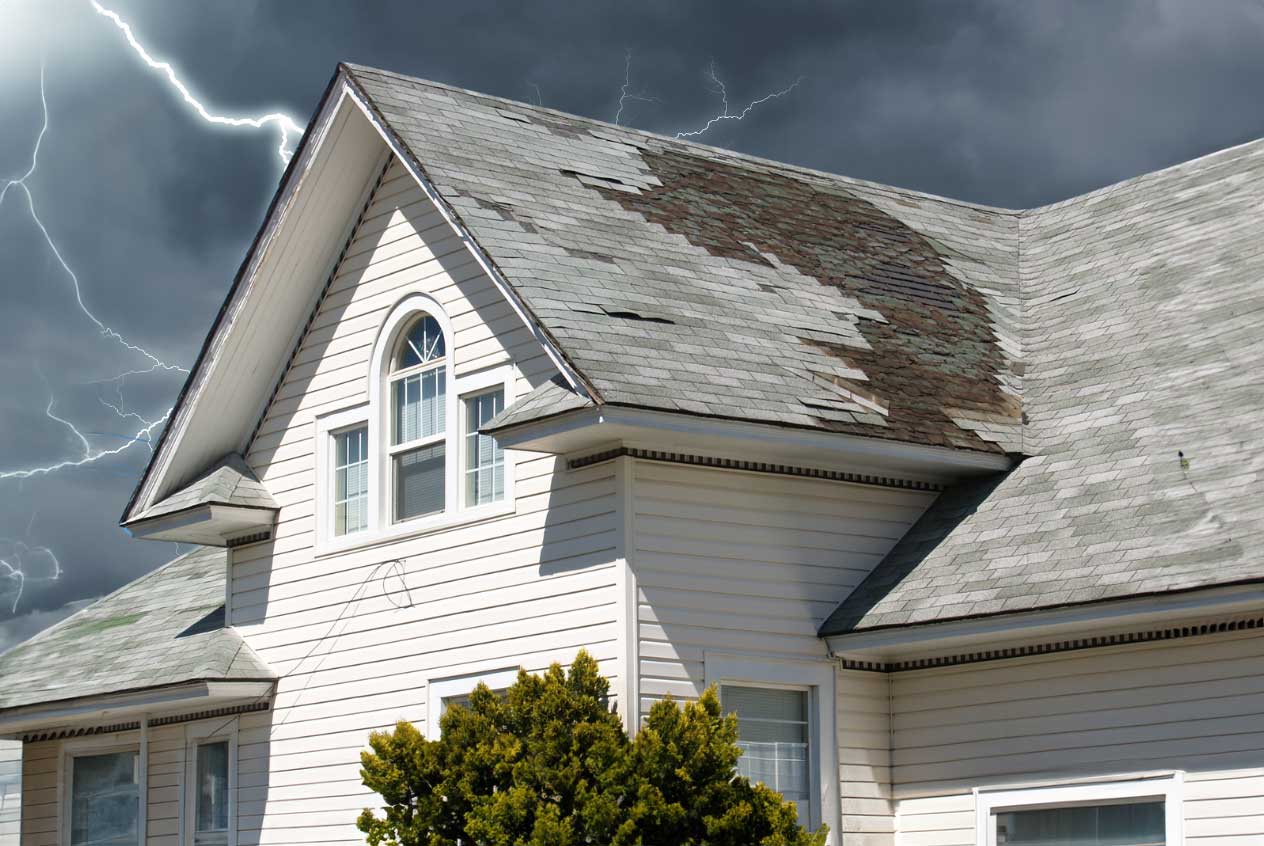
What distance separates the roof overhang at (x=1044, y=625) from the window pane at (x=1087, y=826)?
134 centimetres

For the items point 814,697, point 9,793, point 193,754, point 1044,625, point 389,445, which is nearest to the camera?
point 1044,625

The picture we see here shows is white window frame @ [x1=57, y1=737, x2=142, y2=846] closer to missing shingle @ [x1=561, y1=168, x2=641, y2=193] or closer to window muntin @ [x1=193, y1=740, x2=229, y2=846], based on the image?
window muntin @ [x1=193, y1=740, x2=229, y2=846]

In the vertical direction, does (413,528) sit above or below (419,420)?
below

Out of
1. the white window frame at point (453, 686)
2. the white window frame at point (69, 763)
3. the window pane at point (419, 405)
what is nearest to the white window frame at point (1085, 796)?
the white window frame at point (453, 686)

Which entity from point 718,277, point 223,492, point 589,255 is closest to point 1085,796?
point 718,277

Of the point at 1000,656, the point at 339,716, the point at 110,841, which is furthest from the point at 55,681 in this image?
the point at 1000,656

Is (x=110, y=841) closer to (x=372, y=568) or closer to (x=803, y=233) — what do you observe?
(x=372, y=568)

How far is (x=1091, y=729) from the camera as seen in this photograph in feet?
46.9

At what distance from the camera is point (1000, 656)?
14945 mm

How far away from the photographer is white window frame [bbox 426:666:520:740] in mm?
15344

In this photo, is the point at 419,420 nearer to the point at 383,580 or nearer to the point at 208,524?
the point at 383,580

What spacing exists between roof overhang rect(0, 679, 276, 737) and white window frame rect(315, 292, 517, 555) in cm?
158

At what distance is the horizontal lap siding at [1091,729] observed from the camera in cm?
1334

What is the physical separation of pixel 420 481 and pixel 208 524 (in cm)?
269
